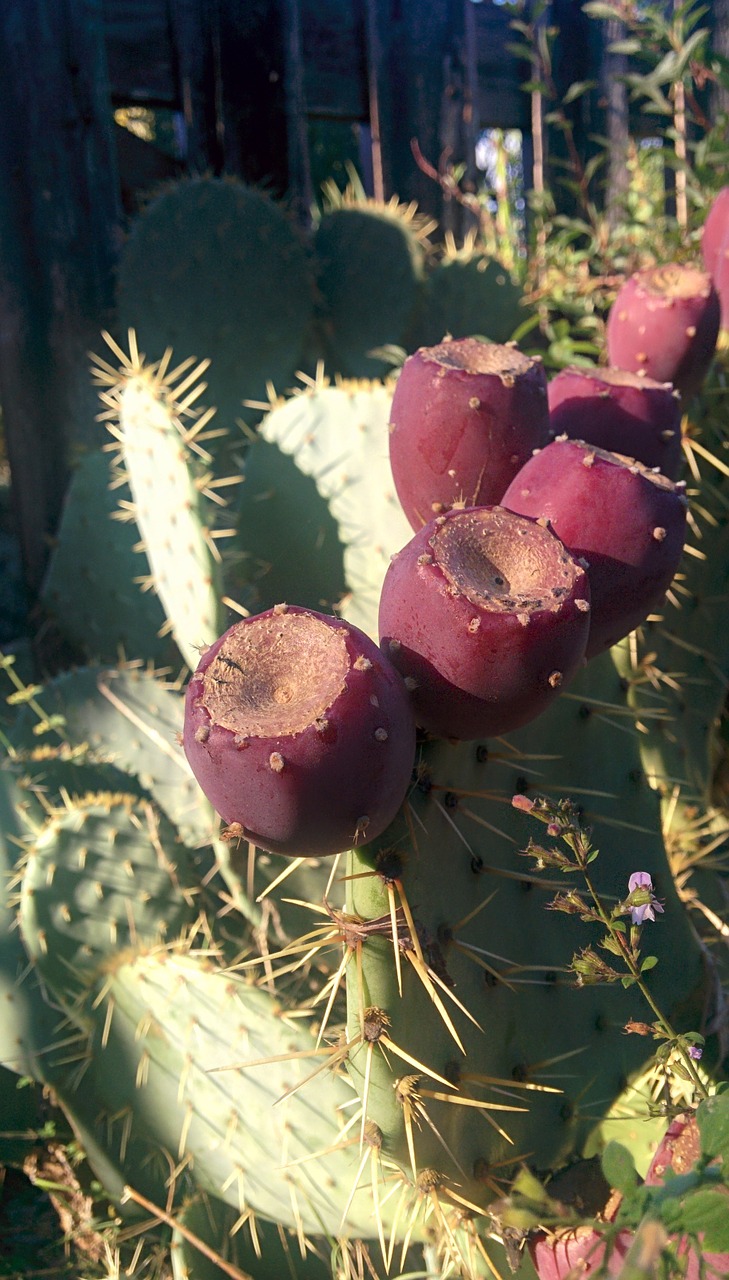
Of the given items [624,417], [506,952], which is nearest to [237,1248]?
[506,952]

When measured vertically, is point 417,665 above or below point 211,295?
below

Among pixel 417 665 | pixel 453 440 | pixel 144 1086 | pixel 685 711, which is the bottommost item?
pixel 144 1086

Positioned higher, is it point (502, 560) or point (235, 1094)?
point (502, 560)

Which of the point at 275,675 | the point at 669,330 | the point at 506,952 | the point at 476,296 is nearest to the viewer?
the point at 275,675

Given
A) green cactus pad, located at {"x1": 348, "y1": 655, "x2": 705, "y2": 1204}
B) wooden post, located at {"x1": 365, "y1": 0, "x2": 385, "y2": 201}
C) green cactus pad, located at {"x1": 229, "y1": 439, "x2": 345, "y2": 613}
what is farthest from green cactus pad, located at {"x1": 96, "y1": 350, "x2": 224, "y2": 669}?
wooden post, located at {"x1": 365, "y1": 0, "x2": 385, "y2": 201}

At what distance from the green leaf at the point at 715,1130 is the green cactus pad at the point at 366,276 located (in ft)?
6.44

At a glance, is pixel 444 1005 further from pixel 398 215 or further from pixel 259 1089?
pixel 398 215

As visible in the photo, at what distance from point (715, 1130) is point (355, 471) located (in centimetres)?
93

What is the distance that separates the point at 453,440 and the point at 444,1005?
0.46 m

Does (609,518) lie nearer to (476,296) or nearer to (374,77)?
(476,296)

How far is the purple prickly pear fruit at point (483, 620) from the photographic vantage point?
0.66m

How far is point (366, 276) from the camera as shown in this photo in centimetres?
236

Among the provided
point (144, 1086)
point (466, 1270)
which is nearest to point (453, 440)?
point (466, 1270)

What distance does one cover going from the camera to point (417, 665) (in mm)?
680
